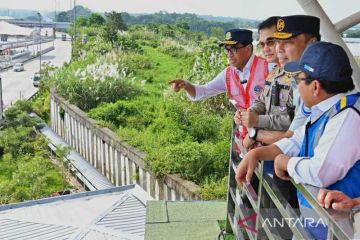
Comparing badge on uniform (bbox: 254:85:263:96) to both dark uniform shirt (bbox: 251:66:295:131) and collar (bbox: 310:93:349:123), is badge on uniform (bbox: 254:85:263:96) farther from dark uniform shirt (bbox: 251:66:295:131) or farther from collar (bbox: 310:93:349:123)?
collar (bbox: 310:93:349:123)

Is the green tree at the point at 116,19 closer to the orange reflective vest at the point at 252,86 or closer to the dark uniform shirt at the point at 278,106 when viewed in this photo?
the orange reflective vest at the point at 252,86

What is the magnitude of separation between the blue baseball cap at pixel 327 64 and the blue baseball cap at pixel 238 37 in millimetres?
1187

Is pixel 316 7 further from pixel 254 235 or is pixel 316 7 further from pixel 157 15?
pixel 157 15

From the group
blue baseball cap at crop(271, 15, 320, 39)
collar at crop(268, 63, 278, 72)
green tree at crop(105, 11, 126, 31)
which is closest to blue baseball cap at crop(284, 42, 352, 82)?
blue baseball cap at crop(271, 15, 320, 39)

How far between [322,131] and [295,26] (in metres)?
0.70

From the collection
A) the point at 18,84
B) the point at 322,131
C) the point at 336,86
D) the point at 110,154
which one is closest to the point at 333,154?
the point at 322,131

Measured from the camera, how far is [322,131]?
68.9 inches

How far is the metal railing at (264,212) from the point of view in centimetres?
142

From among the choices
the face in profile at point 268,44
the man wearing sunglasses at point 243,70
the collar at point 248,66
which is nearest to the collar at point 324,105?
the face in profile at point 268,44

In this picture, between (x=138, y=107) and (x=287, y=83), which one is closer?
(x=287, y=83)

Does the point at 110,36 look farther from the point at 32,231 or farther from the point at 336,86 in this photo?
the point at 336,86

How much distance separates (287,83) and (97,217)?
230cm

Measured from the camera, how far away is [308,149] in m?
1.87

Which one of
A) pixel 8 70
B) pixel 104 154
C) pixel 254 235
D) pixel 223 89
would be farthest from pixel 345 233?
pixel 8 70
